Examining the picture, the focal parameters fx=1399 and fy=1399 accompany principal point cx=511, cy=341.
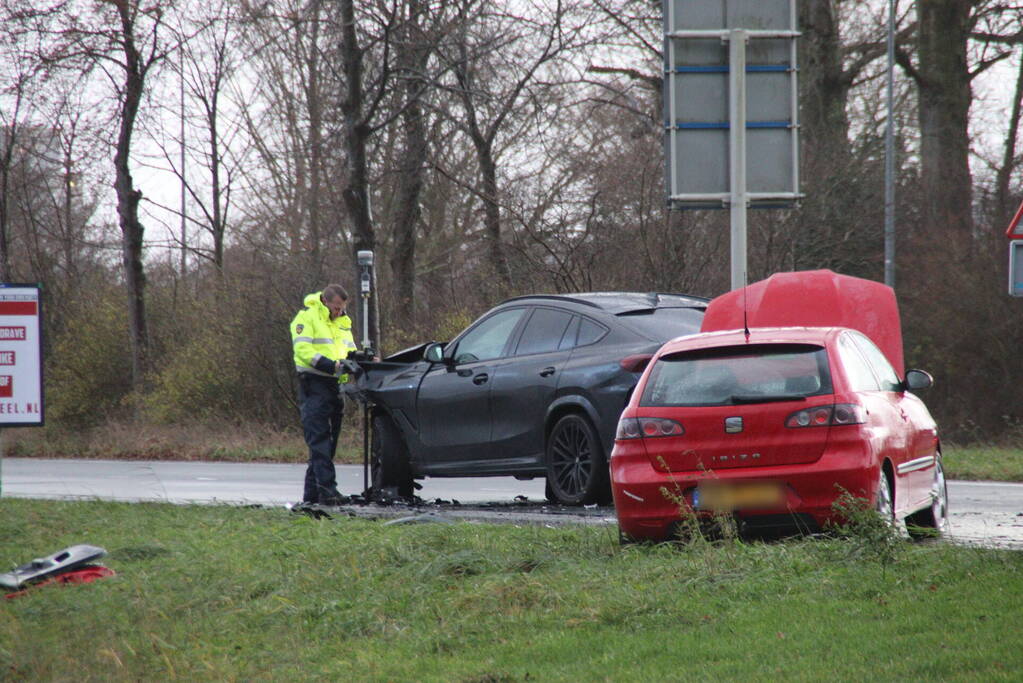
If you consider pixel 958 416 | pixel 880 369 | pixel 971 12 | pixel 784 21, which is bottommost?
pixel 958 416

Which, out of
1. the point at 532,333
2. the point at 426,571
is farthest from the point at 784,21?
the point at 426,571

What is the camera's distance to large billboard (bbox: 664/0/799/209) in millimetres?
13039

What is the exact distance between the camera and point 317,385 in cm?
1242

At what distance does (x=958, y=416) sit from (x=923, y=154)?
6.25 metres

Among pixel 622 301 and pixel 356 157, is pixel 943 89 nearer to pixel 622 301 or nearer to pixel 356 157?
pixel 356 157

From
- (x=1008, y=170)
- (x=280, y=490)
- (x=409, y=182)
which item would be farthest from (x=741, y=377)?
(x=409, y=182)

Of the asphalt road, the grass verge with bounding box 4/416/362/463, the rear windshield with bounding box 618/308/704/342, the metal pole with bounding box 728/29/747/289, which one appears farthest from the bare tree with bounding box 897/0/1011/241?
the rear windshield with bounding box 618/308/704/342

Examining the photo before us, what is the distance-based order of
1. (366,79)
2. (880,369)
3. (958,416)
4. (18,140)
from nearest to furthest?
(880,369) < (958,416) < (366,79) < (18,140)

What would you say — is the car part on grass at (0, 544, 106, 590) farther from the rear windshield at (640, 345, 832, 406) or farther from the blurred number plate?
the blurred number plate

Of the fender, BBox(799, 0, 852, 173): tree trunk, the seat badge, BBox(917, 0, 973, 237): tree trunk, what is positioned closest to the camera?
the seat badge

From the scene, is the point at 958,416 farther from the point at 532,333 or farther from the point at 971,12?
the point at 532,333

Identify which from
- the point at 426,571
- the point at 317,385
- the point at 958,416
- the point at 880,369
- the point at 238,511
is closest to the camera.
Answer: the point at 426,571

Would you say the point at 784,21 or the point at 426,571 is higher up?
the point at 784,21

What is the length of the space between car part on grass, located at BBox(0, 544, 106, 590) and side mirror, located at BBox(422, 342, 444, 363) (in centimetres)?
388
